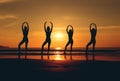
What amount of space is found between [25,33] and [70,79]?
19558 millimetres

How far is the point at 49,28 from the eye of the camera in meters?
29.2

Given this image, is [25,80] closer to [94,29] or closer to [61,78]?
[61,78]

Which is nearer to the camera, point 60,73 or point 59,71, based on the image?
point 60,73

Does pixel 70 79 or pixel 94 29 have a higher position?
pixel 94 29

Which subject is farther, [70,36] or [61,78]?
[70,36]

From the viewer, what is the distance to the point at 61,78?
984 centimetres

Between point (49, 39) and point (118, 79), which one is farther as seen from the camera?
point (49, 39)

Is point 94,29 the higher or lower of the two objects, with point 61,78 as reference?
higher

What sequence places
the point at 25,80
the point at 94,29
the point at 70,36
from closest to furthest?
the point at 25,80 → the point at 94,29 → the point at 70,36

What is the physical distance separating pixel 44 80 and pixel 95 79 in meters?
1.41

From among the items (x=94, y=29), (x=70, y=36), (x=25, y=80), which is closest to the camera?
(x=25, y=80)

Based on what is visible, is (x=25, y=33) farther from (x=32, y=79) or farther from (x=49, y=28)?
(x=32, y=79)

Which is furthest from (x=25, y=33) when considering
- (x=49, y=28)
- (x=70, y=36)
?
(x=70, y=36)

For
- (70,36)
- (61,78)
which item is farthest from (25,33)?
(61,78)
